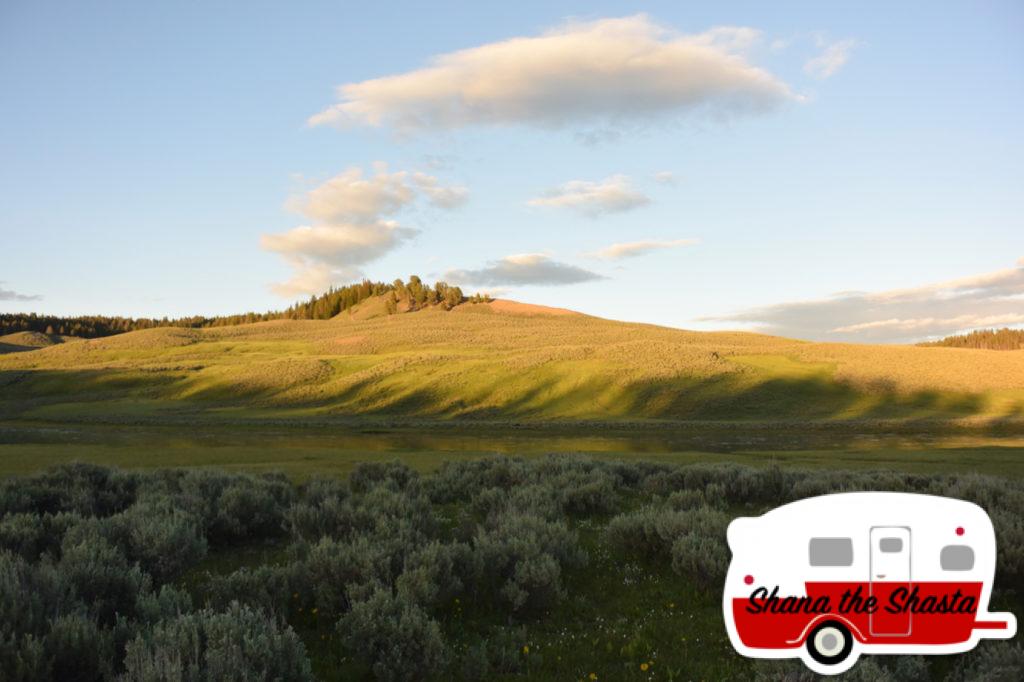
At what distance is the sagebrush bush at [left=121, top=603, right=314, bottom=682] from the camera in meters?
5.13

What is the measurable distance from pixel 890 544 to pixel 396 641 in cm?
512

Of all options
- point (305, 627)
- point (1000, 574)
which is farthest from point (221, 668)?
point (1000, 574)

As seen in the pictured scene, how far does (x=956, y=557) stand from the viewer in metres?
5.95

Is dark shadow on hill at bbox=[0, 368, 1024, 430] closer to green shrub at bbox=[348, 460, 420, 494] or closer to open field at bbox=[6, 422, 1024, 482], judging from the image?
open field at bbox=[6, 422, 1024, 482]

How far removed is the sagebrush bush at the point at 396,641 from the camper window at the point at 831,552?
3923mm

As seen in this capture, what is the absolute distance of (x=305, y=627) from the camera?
812 cm

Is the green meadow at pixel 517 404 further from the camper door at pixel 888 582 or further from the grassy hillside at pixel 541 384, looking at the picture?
the camper door at pixel 888 582

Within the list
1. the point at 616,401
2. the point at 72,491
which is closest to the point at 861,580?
the point at 72,491

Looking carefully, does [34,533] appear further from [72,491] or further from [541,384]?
[541,384]

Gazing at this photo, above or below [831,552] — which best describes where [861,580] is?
below

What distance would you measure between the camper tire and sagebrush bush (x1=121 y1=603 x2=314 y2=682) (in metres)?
4.78

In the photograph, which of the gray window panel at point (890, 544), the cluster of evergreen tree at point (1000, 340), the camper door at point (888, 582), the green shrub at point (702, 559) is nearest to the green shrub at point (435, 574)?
the green shrub at point (702, 559)

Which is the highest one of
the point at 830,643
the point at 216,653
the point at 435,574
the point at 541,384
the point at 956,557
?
the point at 956,557

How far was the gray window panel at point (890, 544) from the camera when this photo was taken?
596cm
